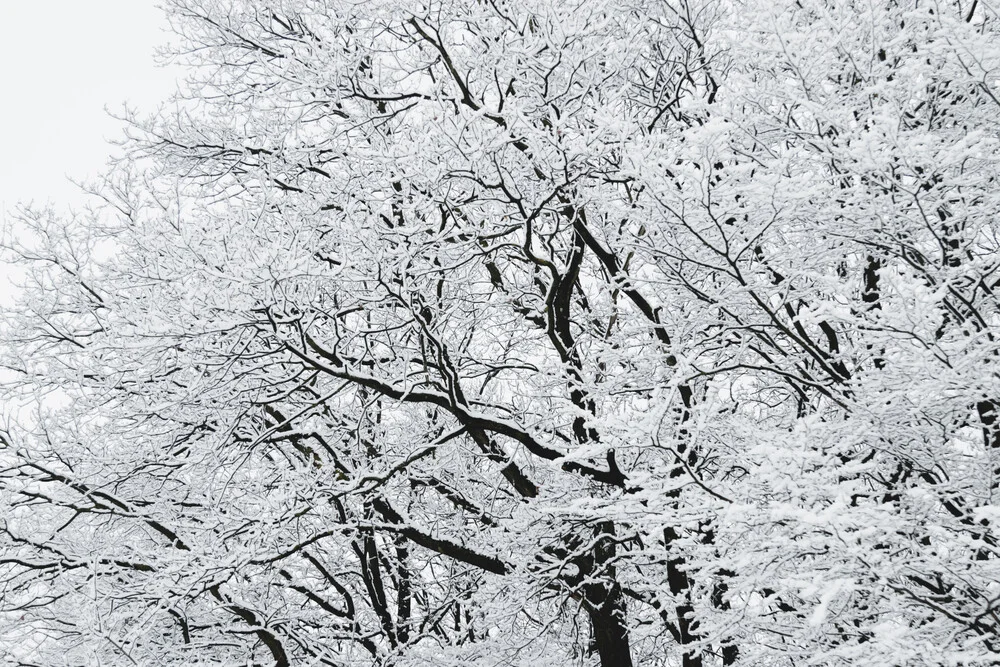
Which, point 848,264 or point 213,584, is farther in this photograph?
point 848,264

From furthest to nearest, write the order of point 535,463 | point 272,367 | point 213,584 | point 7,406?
point 535,463
point 7,406
point 272,367
point 213,584

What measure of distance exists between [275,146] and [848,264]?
15.3 ft

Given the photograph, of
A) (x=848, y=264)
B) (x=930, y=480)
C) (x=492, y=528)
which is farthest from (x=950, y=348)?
(x=492, y=528)

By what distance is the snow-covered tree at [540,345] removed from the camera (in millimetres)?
3475

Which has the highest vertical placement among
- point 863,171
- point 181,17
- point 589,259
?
point 181,17

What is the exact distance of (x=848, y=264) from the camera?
19.1 feet

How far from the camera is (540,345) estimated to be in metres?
7.46

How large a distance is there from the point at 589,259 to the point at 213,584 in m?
A: 4.07

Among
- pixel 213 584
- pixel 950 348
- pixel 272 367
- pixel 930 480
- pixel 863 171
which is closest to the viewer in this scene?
pixel 950 348

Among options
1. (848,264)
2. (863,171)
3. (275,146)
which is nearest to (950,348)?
(863,171)

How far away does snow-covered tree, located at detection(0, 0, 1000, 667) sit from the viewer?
3.47 meters

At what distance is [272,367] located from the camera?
577cm

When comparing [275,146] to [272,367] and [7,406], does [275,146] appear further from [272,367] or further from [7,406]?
[7,406]

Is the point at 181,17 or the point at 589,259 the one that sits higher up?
the point at 181,17
